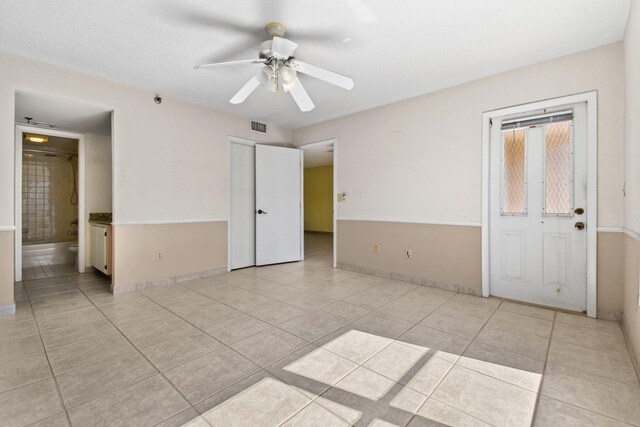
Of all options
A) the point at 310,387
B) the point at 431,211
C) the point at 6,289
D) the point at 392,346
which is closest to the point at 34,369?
the point at 6,289

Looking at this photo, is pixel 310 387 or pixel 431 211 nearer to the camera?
pixel 310 387

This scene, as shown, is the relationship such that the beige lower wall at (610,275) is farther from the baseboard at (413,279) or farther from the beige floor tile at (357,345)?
the beige floor tile at (357,345)

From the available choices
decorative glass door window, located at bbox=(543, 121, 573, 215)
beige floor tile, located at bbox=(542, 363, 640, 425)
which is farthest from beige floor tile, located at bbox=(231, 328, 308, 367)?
decorative glass door window, located at bbox=(543, 121, 573, 215)

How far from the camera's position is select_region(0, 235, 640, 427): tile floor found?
142 cm

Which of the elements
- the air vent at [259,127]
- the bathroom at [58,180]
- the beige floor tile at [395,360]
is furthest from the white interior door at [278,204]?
the beige floor tile at [395,360]

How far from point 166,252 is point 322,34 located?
10.7 ft

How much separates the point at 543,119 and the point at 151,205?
4632 millimetres

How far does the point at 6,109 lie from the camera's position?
2.67m

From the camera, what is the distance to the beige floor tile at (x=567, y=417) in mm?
1356

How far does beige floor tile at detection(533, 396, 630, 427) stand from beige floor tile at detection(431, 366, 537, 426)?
0.04 m

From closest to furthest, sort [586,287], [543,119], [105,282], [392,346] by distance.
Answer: [392,346] → [586,287] → [543,119] → [105,282]

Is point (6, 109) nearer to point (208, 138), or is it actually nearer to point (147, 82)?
point (147, 82)

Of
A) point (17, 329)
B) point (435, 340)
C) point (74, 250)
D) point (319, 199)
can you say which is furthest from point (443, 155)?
point (319, 199)

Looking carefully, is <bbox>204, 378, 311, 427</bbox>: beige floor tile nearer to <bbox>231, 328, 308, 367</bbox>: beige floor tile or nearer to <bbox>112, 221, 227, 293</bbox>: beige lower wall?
<bbox>231, 328, 308, 367</bbox>: beige floor tile
